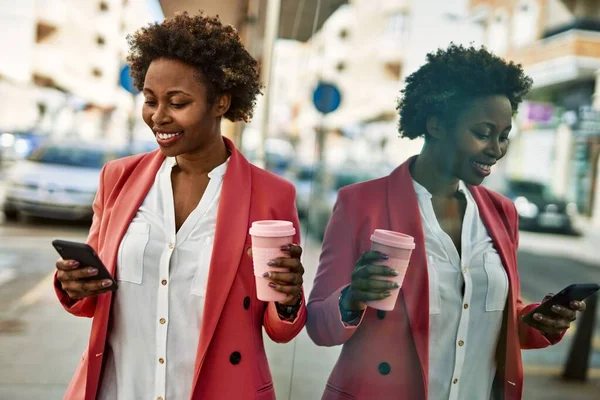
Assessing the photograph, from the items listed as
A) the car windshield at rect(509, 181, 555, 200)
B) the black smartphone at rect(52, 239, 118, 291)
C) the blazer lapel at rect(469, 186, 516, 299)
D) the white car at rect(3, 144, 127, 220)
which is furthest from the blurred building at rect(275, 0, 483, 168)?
the white car at rect(3, 144, 127, 220)

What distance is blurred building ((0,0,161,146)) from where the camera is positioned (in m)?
2.40

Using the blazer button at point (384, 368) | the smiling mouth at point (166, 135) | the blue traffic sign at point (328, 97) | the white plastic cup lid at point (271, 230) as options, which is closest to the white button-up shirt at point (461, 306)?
the blazer button at point (384, 368)

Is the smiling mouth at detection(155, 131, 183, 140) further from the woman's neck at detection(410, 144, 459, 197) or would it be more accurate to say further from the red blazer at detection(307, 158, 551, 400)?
the woman's neck at detection(410, 144, 459, 197)

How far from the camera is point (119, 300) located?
1.55 metres

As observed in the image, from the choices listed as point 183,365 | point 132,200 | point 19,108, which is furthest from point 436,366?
point 19,108

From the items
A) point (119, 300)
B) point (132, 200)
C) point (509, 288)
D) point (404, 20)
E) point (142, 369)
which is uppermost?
point (404, 20)

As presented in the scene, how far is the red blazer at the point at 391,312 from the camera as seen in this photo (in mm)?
1588

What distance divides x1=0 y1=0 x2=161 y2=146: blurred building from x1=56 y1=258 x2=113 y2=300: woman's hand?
3.16ft

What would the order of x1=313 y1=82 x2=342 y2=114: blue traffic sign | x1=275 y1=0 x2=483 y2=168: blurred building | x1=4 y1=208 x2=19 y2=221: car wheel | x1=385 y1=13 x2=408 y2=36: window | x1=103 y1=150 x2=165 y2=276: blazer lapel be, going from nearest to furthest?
x1=103 y1=150 x2=165 y2=276: blazer lapel, x1=275 y1=0 x2=483 y2=168: blurred building, x1=385 y1=13 x2=408 y2=36: window, x1=313 y1=82 x2=342 y2=114: blue traffic sign, x1=4 y1=208 x2=19 y2=221: car wheel

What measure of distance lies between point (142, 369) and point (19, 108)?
231 cm

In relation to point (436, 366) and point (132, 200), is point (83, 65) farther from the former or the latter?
point (436, 366)

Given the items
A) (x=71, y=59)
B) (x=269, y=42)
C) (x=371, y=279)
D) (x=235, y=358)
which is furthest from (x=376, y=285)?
(x=71, y=59)

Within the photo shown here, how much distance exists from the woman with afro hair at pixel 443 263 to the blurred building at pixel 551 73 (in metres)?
0.23

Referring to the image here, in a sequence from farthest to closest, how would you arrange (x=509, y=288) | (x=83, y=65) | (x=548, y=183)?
(x=548, y=183), (x=83, y=65), (x=509, y=288)
